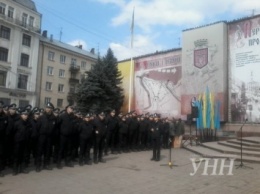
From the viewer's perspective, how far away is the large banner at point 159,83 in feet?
93.3

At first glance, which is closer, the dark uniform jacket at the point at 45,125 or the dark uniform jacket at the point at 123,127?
the dark uniform jacket at the point at 45,125

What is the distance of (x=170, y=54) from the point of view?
29.5 meters

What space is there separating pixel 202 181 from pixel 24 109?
5676 millimetres

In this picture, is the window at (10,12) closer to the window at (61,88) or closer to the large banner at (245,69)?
the window at (61,88)

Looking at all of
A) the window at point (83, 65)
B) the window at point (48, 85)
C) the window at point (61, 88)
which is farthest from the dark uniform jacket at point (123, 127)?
the window at point (83, 65)

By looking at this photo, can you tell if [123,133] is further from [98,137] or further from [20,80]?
[20,80]

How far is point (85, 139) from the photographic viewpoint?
10359mm

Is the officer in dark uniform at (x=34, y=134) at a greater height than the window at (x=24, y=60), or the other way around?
the window at (x=24, y=60)

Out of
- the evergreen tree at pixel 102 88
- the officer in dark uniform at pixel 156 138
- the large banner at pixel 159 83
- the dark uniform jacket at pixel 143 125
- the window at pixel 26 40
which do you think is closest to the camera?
the officer in dark uniform at pixel 156 138

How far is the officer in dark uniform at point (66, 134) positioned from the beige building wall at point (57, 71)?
31004mm

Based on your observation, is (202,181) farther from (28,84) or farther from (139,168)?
(28,84)

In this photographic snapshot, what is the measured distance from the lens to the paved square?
22.8 feet

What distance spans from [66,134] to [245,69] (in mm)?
17063

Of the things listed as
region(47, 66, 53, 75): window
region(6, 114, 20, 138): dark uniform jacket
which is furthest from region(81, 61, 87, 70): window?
region(6, 114, 20, 138): dark uniform jacket
